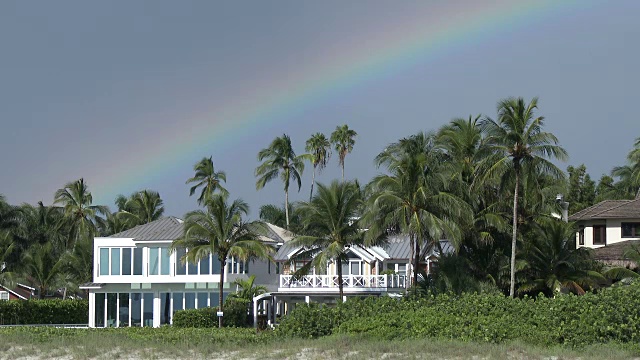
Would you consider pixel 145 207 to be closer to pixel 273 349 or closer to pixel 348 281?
pixel 348 281

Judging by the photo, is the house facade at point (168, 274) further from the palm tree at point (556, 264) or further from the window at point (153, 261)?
the palm tree at point (556, 264)

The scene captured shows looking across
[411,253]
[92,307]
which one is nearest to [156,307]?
[92,307]

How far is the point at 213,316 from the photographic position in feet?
185

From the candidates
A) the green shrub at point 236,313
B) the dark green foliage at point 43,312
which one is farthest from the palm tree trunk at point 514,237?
the dark green foliage at point 43,312

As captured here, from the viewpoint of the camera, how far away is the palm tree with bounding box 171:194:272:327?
55.2 meters

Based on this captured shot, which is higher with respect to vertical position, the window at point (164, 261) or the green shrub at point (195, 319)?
the window at point (164, 261)

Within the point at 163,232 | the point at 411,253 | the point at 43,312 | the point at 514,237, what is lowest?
the point at 43,312

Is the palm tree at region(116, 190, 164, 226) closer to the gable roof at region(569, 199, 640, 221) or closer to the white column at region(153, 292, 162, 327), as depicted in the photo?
the white column at region(153, 292, 162, 327)

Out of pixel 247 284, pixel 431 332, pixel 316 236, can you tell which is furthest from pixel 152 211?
pixel 431 332

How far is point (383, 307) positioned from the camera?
126 ft

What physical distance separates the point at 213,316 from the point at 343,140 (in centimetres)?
4801

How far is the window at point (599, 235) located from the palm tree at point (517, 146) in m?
15.5

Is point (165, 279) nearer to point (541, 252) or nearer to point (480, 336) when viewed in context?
point (541, 252)

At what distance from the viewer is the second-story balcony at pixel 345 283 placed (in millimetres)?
59156
